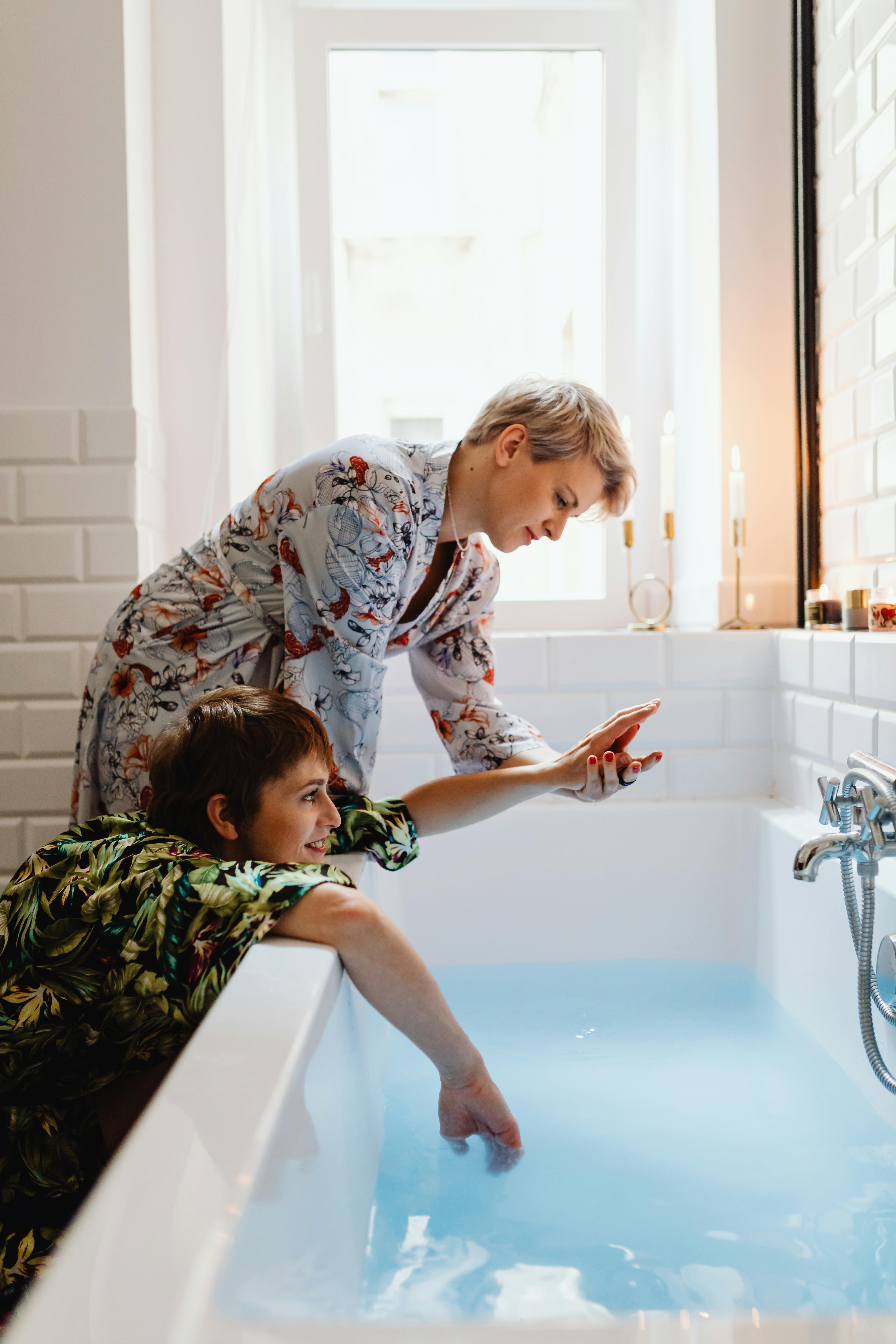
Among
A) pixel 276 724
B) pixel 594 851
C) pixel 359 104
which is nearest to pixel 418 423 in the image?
pixel 359 104

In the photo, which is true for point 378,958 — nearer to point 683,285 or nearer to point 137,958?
point 137,958

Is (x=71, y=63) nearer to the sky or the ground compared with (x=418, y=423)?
nearer to the sky

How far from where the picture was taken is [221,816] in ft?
3.27

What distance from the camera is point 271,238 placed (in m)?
2.28

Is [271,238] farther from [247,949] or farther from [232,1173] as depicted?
[232,1173]

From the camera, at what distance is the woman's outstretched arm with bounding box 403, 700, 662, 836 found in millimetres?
1233

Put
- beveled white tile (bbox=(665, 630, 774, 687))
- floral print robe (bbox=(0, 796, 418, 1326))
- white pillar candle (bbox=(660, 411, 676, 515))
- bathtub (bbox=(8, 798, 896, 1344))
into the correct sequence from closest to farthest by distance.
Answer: bathtub (bbox=(8, 798, 896, 1344)) → floral print robe (bbox=(0, 796, 418, 1326)) → beveled white tile (bbox=(665, 630, 774, 687)) → white pillar candle (bbox=(660, 411, 676, 515))

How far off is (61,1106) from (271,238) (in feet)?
6.24

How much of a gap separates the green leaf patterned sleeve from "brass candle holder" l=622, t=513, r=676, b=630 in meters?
0.83

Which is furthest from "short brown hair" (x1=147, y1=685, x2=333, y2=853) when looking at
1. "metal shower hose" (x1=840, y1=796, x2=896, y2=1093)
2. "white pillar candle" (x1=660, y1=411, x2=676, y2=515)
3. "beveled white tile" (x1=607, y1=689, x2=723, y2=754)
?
"white pillar candle" (x1=660, y1=411, x2=676, y2=515)

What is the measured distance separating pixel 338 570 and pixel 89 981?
539mm

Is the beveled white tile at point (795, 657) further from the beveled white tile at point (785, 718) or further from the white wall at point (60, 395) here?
the white wall at point (60, 395)

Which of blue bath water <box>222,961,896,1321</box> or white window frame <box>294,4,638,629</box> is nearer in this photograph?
blue bath water <box>222,961,896,1321</box>

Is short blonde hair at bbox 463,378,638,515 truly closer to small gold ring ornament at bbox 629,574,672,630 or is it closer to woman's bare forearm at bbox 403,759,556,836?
woman's bare forearm at bbox 403,759,556,836
